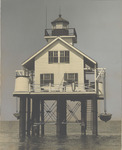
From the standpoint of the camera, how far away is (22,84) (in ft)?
129

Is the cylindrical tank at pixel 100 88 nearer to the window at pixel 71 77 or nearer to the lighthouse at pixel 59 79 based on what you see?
the lighthouse at pixel 59 79

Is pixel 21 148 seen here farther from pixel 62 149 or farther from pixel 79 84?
pixel 79 84

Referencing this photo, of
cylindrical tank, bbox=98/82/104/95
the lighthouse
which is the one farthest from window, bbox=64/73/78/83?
cylindrical tank, bbox=98/82/104/95

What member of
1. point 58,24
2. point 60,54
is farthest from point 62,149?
point 58,24

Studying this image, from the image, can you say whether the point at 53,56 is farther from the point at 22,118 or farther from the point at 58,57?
the point at 22,118

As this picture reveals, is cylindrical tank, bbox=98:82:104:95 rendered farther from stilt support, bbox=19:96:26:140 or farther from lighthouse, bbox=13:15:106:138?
stilt support, bbox=19:96:26:140

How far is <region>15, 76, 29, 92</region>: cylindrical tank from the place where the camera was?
3947cm

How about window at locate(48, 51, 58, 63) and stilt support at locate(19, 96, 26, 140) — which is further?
window at locate(48, 51, 58, 63)

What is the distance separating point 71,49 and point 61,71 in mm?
2520

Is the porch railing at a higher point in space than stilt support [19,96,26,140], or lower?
higher

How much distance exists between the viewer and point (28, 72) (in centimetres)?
4456

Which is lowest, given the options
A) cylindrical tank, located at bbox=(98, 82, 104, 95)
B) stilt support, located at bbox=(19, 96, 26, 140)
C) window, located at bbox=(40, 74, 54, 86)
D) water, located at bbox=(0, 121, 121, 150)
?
water, located at bbox=(0, 121, 121, 150)

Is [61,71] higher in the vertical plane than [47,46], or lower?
lower

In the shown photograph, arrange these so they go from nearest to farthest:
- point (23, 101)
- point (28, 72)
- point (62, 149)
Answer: point (62, 149), point (23, 101), point (28, 72)
